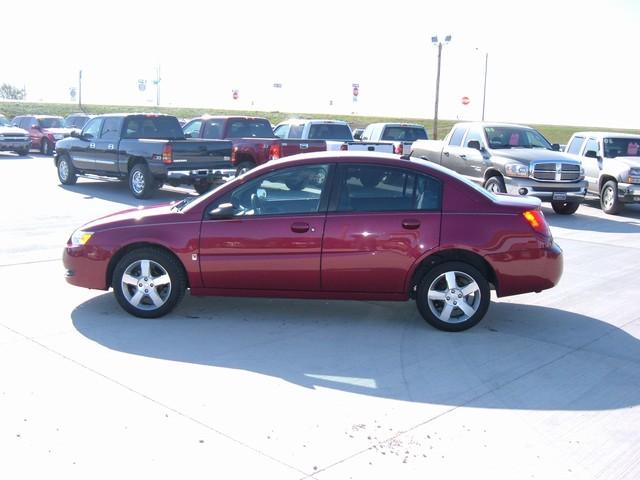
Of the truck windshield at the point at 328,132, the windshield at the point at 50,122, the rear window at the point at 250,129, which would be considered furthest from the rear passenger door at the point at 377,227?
the windshield at the point at 50,122

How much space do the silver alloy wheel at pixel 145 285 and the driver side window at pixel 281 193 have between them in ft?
2.58

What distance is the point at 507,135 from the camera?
54.2 feet

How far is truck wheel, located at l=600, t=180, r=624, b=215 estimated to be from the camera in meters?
15.8

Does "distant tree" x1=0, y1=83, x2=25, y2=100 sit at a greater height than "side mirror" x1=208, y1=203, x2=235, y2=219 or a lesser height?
greater

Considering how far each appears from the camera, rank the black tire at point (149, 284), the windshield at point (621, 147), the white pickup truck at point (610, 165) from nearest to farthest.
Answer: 1. the black tire at point (149, 284)
2. the white pickup truck at point (610, 165)
3. the windshield at point (621, 147)

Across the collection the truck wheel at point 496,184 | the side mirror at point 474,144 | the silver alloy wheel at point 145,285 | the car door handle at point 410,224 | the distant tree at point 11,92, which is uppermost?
the distant tree at point 11,92

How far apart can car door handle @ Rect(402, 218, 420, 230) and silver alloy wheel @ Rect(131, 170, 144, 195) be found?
11.4 meters

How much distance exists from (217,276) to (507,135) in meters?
11.4

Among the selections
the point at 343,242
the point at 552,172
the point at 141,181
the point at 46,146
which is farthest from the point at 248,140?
the point at 46,146

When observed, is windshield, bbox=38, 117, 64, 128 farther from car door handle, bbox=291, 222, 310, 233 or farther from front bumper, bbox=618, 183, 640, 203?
car door handle, bbox=291, 222, 310, 233

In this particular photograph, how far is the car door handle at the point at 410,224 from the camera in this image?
6.47 meters

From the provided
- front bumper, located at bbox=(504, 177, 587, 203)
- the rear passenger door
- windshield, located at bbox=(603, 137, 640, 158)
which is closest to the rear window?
front bumper, located at bbox=(504, 177, 587, 203)

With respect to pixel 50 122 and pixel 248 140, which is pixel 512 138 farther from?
pixel 50 122

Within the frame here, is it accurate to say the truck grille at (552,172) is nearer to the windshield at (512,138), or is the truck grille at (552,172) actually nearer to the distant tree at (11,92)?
the windshield at (512,138)
